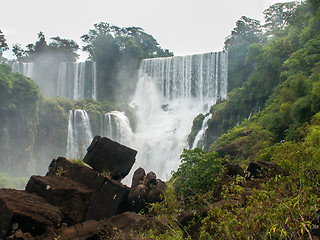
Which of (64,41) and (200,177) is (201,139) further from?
(64,41)

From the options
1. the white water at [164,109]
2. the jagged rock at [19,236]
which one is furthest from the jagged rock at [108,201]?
the white water at [164,109]

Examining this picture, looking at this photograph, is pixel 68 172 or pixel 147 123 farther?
pixel 147 123

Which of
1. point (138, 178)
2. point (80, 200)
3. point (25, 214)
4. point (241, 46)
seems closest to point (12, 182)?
point (138, 178)

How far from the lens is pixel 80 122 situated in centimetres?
3309

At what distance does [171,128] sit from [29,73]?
80.2 ft

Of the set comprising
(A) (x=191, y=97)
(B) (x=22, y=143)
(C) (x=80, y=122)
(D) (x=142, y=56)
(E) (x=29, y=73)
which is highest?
(D) (x=142, y=56)

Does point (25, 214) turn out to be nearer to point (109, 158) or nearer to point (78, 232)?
point (78, 232)

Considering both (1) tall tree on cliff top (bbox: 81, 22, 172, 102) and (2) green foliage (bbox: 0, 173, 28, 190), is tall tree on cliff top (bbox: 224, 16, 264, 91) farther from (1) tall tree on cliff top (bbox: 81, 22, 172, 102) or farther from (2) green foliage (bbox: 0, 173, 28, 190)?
(2) green foliage (bbox: 0, 173, 28, 190)

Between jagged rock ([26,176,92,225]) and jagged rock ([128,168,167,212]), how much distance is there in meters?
1.58

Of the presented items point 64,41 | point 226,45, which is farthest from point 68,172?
point 64,41

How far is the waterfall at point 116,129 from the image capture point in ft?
111

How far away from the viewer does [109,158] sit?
11.1m

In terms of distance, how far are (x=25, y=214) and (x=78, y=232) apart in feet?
4.05

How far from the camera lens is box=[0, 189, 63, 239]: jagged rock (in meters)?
6.57
